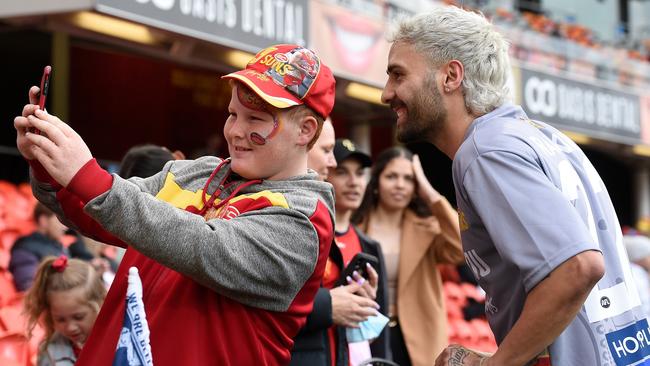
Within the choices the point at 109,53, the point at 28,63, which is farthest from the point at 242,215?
the point at 109,53

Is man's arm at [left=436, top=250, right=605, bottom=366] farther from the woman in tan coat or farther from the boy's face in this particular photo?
the woman in tan coat

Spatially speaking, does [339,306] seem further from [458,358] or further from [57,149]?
[57,149]

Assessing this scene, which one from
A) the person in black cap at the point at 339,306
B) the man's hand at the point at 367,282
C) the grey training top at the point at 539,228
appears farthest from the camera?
the man's hand at the point at 367,282

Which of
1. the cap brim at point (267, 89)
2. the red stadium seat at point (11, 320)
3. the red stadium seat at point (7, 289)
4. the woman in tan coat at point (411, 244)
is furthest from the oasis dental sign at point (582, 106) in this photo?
the cap brim at point (267, 89)

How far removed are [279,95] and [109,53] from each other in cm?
963

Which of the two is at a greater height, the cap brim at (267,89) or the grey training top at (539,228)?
the cap brim at (267,89)

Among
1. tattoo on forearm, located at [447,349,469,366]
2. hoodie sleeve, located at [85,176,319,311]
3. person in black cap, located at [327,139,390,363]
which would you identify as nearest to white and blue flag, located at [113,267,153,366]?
hoodie sleeve, located at [85,176,319,311]

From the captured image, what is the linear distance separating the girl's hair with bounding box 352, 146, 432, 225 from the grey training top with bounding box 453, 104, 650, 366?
8.82ft

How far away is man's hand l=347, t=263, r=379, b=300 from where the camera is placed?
333 cm

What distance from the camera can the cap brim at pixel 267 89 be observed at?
2.16 meters

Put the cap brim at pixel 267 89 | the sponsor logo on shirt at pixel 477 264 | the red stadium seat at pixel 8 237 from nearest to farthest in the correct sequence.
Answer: the cap brim at pixel 267 89 < the sponsor logo on shirt at pixel 477 264 < the red stadium seat at pixel 8 237

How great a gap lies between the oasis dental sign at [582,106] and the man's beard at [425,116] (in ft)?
32.1

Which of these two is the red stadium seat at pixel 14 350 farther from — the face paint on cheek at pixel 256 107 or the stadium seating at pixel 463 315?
the stadium seating at pixel 463 315

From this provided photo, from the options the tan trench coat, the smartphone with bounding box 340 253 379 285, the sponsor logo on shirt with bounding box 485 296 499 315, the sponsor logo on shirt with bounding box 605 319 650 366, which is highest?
the sponsor logo on shirt with bounding box 485 296 499 315
